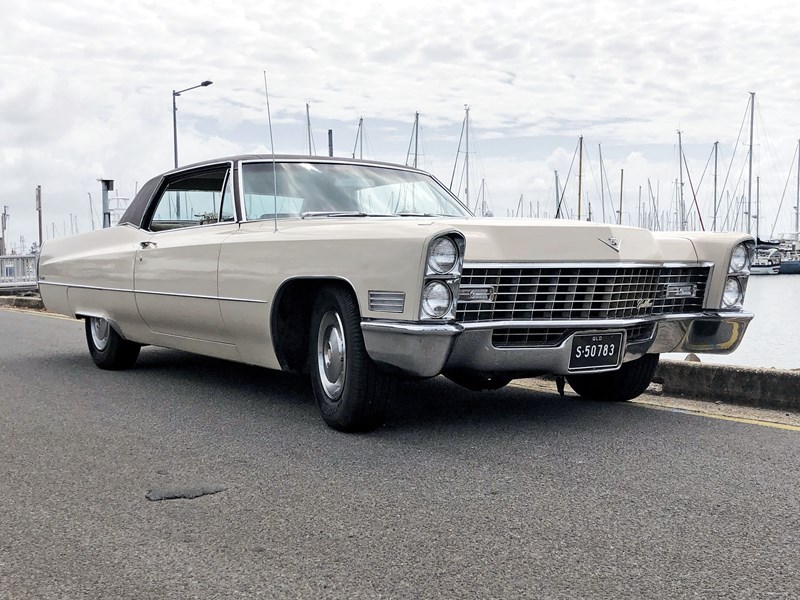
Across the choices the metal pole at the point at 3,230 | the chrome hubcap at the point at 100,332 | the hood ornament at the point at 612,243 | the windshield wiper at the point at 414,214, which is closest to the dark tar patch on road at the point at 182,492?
the hood ornament at the point at 612,243

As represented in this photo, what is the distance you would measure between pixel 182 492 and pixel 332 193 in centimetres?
262

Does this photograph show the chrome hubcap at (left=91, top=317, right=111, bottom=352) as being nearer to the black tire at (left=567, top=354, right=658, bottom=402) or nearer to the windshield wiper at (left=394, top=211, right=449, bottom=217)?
the windshield wiper at (left=394, top=211, right=449, bottom=217)

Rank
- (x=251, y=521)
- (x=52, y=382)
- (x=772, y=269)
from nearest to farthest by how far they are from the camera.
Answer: (x=251, y=521)
(x=52, y=382)
(x=772, y=269)

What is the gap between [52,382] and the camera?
23.3 feet

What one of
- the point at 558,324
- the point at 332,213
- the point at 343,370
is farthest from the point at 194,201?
the point at 558,324

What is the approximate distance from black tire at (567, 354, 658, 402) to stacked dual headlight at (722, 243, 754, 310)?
1.81ft

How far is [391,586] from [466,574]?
0.25 m

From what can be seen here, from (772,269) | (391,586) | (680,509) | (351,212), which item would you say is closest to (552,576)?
(391,586)

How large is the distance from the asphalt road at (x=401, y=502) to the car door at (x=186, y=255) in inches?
24.4

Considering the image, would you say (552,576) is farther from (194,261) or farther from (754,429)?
(194,261)

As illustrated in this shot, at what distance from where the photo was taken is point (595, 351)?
4953 millimetres

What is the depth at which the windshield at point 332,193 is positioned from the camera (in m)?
5.90

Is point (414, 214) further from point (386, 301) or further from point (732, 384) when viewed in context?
point (732, 384)

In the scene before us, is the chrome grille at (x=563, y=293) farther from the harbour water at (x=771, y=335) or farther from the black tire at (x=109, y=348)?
the harbour water at (x=771, y=335)
